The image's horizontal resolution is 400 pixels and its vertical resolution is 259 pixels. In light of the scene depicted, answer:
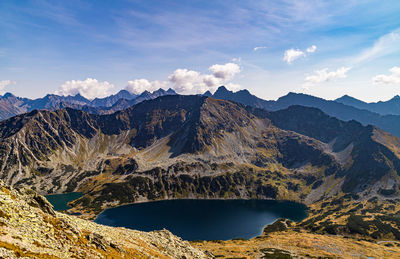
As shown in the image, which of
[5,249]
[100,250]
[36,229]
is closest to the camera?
[5,249]

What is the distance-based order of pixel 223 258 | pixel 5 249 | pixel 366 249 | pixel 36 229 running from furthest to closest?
pixel 366 249 < pixel 223 258 < pixel 36 229 < pixel 5 249

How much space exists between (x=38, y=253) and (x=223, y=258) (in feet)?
369

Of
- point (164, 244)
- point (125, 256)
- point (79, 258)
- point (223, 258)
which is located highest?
point (79, 258)

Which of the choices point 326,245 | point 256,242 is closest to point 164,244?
point 256,242

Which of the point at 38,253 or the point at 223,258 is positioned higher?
the point at 38,253

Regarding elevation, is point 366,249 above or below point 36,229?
below

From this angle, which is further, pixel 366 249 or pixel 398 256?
pixel 366 249

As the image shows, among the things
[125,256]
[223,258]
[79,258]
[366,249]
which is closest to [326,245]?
[366,249]

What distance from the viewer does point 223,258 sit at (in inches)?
4990

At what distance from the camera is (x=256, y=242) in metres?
177

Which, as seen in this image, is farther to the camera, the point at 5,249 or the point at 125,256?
the point at 125,256

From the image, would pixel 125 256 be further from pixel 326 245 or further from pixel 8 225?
pixel 326 245

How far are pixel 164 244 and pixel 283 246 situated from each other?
119m

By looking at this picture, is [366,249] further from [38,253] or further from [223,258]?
[38,253]
